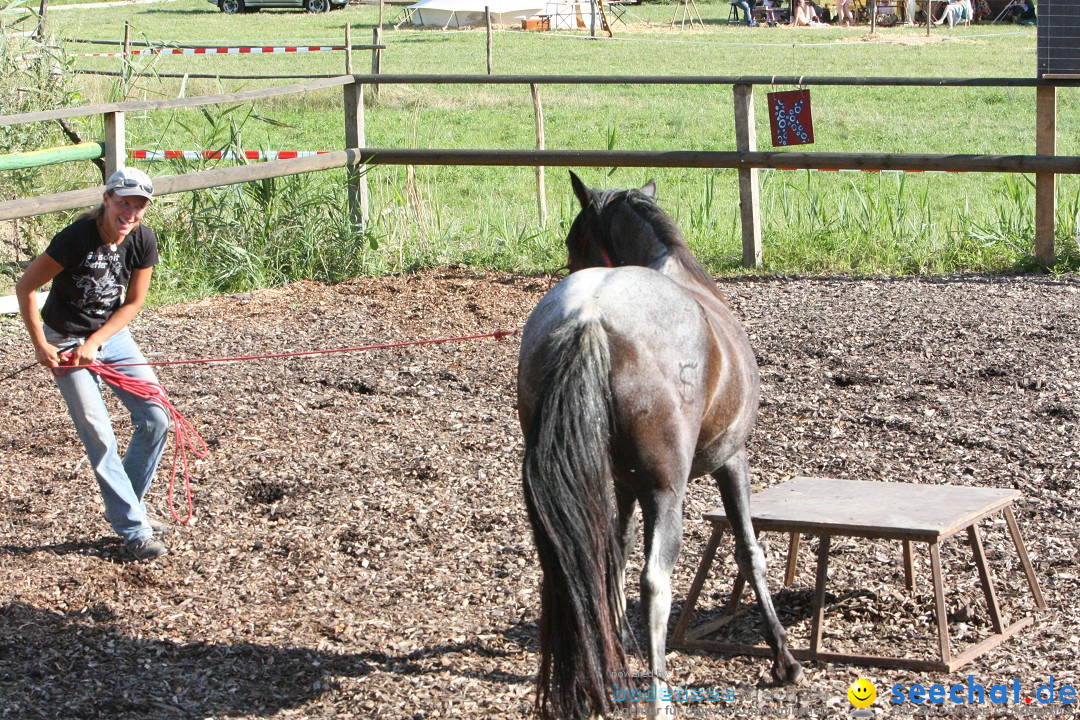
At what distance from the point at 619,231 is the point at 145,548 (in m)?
2.03

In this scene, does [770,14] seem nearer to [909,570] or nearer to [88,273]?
[909,570]

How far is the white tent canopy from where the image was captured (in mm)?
34656

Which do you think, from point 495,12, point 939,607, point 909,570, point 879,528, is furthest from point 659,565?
point 495,12

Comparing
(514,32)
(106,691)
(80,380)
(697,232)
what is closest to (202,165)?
(697,232)

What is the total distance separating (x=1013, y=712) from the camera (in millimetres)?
3174

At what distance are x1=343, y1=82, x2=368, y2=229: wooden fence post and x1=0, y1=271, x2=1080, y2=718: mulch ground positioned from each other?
5.06 feet

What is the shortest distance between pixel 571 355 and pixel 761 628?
4.43 ft

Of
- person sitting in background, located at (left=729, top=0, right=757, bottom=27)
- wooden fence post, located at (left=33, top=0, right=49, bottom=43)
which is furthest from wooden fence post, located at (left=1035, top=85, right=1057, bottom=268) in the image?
person sitting in background, located at (left=729, top=0, right=757, bottom=27)

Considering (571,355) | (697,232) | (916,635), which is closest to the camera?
(571,355)

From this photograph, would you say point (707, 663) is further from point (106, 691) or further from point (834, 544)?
point (106, 691)

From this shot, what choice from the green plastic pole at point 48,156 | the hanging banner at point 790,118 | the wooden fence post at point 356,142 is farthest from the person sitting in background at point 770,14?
the green plastic pole at point 48,156

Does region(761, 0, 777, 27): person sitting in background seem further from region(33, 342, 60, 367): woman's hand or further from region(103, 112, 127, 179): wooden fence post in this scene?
region(33, 342, 60, 367): woman's hand

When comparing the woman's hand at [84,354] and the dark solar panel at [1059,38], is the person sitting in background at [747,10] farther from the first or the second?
the woman's hand at [84,354]

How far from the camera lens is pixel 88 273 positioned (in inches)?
165
